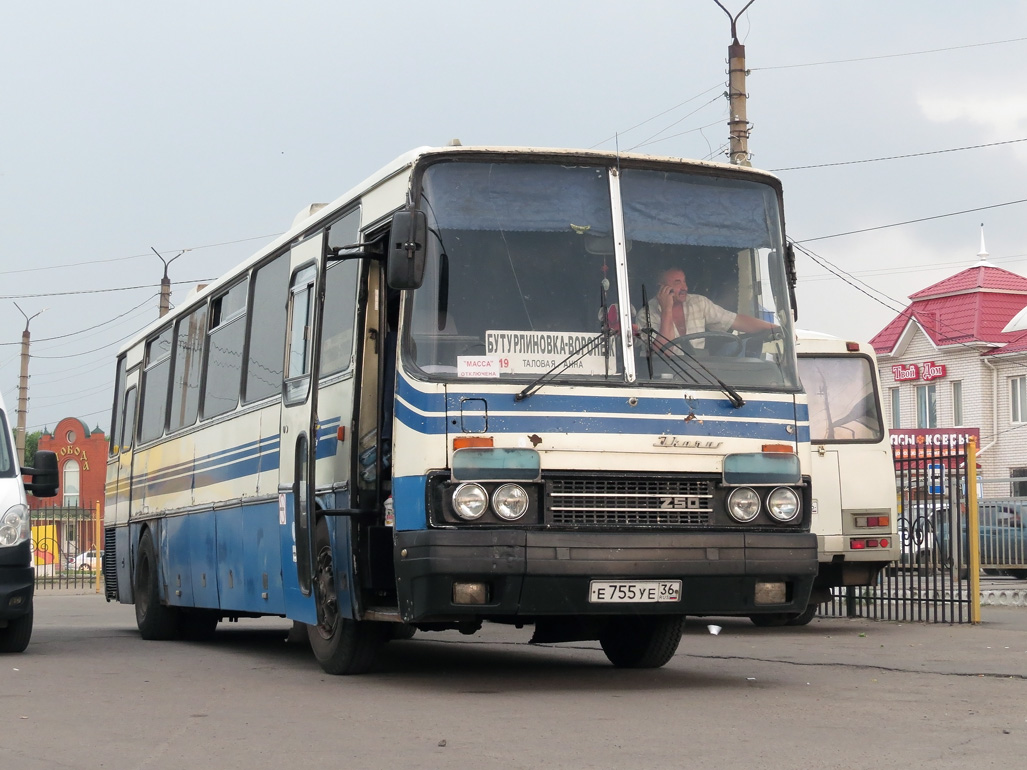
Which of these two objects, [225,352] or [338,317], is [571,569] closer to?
[338,317]

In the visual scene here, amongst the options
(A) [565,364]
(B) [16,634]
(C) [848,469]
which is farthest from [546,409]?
(C) [848,469]

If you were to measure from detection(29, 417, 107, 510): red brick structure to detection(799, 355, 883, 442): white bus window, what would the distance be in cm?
6553

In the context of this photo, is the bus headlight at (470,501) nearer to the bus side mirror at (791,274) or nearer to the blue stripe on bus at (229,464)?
the blue stripe on bus at (229,464)

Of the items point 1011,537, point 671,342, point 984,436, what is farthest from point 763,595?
point 984,436

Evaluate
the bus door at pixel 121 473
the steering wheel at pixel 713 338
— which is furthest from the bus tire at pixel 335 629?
Result: the bus door at pixel 121 473

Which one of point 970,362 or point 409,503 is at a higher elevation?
point 970,362

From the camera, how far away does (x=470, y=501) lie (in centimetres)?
901

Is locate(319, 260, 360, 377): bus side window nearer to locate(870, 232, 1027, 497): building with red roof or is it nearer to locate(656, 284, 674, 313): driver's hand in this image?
locate(656, 284, 674, 313): driver's hand

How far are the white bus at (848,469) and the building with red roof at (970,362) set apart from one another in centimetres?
3789

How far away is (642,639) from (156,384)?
769 centimetres

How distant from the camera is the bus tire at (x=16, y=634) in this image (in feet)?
43.6

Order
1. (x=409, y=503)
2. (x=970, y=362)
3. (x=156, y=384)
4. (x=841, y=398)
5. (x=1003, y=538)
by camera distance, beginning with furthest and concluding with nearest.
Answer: (x=970, y=362)
(x=1003, y=538)
(x=156, y=384)
(x=841, y=398)
(x=409, y=503)

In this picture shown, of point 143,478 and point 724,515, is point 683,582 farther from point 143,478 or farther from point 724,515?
point 143,478

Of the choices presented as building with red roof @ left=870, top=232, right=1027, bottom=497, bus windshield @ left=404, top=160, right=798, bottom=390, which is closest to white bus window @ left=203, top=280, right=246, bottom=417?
bus windshield @ left=404, top=160, right=798, bottom=390
